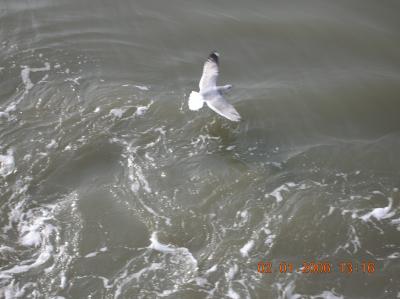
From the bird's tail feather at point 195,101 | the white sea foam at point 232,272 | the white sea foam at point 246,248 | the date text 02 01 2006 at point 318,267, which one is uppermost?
the bird's tail feather at point 195,101

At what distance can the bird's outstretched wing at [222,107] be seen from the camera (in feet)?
25.1

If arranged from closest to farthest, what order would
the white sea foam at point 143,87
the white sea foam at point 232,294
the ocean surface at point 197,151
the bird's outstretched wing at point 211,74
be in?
the white sea foam at point 232,294, the ocean surface at point 197,151, the bird's outstretched wing at point 211,74, the white sea foam at point 143,87

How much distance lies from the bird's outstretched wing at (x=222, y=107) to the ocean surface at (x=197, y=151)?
47cm

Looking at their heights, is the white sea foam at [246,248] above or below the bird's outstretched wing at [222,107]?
below

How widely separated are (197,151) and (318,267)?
254cm

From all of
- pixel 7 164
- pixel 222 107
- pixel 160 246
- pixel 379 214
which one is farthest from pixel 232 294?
pixel 7 164

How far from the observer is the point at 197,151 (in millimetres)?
7750

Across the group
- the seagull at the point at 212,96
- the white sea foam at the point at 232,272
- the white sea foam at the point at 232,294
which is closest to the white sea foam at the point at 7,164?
the seagull at the point at 212,96

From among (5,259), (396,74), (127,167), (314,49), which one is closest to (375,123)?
(396,74)

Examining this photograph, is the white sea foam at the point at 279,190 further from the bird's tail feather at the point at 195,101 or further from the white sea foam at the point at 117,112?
the white sea foam at the point at 117,112

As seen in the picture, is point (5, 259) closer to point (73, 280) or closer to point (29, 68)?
point (73, 280)

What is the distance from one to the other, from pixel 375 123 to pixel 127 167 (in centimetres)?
411

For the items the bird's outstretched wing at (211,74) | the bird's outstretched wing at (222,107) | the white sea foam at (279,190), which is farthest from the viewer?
the bird's outstretched wing at (211,74)

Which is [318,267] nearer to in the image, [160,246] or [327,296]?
[327,296]
